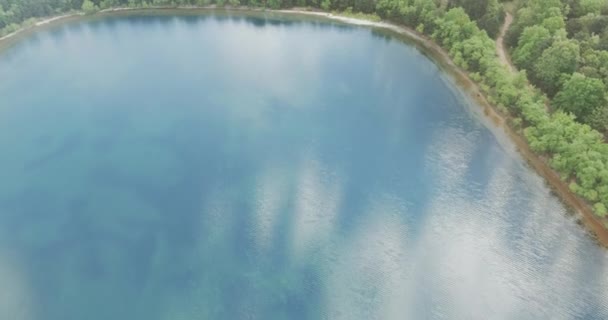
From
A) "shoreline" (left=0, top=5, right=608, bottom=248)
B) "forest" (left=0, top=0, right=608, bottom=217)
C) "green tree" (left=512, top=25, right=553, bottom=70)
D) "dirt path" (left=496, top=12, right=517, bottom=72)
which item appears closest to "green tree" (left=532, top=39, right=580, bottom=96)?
"forest" (left=0, top=0, right=608, bottom=217)

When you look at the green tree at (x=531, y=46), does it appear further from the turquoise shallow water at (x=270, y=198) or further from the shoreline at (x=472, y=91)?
the turquoise shallow water at (x=270, y=198)

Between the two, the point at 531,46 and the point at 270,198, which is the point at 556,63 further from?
the point at 270,198

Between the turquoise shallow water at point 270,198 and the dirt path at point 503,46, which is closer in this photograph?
the turquoise shallow water at point 270,198

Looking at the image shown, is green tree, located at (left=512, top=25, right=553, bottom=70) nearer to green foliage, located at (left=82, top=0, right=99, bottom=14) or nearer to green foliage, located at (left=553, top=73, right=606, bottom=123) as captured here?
green foliage, located at (left=553, top=73, right=606, bottom=123)

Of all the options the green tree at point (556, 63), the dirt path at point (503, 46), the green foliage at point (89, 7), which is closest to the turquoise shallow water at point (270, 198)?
the dirt path at point (503, 46)

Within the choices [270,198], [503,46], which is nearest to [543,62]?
[503,46]
